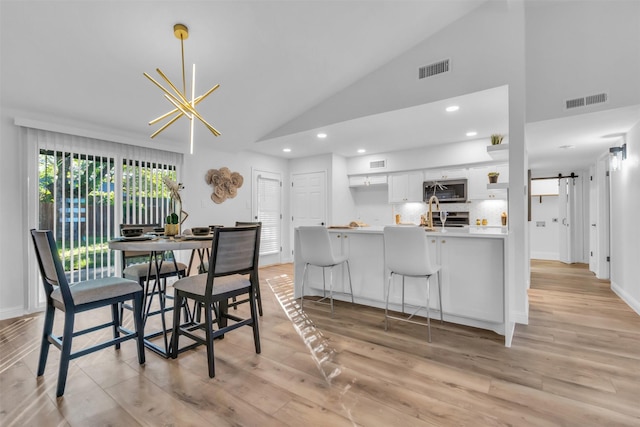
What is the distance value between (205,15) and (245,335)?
2842 millimetres

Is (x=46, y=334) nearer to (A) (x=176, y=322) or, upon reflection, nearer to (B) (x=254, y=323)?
(A) (x=176, y=322)

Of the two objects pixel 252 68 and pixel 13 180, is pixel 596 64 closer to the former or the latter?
pixel 252 68

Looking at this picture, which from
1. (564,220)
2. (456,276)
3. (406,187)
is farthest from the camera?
(564,220)

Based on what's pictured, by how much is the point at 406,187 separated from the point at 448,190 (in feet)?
2.57

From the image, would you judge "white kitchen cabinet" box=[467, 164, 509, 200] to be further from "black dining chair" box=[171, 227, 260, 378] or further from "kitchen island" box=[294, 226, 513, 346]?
"black dining chair" box=[171, 227, 260, 378]

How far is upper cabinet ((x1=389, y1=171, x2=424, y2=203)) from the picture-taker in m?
5.95

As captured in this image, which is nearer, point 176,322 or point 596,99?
point 176,322

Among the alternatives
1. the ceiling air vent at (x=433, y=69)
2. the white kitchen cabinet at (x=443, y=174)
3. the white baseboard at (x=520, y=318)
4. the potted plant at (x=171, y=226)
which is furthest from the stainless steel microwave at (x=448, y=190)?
the potted plant at (x=171, y=226)

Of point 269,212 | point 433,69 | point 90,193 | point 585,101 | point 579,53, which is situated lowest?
point 269,212

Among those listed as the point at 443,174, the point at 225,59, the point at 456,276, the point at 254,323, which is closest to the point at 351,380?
the point at 254,323

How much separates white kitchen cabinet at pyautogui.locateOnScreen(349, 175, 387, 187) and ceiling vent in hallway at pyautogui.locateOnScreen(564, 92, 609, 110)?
3.33 metres

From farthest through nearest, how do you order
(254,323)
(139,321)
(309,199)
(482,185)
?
(309,199) < (482,185) < (254,323) < (139,321)

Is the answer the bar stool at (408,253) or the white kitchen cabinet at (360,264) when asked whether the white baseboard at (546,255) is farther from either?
the bar stool at (408,253)

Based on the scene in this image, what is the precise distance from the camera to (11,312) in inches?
131
